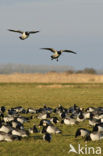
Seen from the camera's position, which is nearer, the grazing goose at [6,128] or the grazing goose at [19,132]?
the grazing goose at [19,132]

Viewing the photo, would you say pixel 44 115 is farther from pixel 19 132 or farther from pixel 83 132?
pixel 83 132

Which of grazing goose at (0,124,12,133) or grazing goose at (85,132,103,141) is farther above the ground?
grazing goose at (0,124,12,133)

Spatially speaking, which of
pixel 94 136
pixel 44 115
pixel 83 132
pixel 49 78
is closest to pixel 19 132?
pixel 83 132

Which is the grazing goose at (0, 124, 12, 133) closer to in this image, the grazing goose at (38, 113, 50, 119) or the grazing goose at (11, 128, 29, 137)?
the grazing goose at (11, 128, 29, 137)

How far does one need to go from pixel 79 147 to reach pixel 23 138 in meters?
3.18

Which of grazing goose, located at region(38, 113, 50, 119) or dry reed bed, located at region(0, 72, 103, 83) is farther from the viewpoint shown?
dry reed bed, located at region(0, 72, 103, 83)

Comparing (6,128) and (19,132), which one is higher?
(6,128)

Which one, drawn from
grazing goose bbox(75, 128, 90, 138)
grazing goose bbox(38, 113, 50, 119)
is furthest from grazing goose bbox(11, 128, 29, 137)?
grazing goose bbox(38, 113, 50, 119)

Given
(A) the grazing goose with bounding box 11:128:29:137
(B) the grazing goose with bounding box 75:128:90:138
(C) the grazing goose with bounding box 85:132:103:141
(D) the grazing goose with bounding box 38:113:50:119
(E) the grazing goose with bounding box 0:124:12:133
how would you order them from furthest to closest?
(D) the grazing goose with bounding box 38:113:50:119 → (E) the grazing goose with bounding box 0:124:12:133 → (A) the grazing goose with bounding box 11:128:29:137 → (B) the grazing goose with bounding box 75:128:90:138 → (C) the grazing goose with bounding box 85:132:103:141

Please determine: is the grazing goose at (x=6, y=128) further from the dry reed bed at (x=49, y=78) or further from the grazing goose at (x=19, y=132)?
the dry reed bed at (x=49, y=78)

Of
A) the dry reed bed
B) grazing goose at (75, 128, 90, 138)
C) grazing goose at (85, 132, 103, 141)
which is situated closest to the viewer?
grazing goose at (85, 132, 103, 141)

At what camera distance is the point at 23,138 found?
22.0 m

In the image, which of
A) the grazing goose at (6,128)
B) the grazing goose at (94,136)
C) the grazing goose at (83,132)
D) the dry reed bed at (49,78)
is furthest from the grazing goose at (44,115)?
the dry reed bed at (49,78)

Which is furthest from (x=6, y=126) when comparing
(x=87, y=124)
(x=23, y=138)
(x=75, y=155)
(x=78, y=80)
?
(x=78, y=80)
